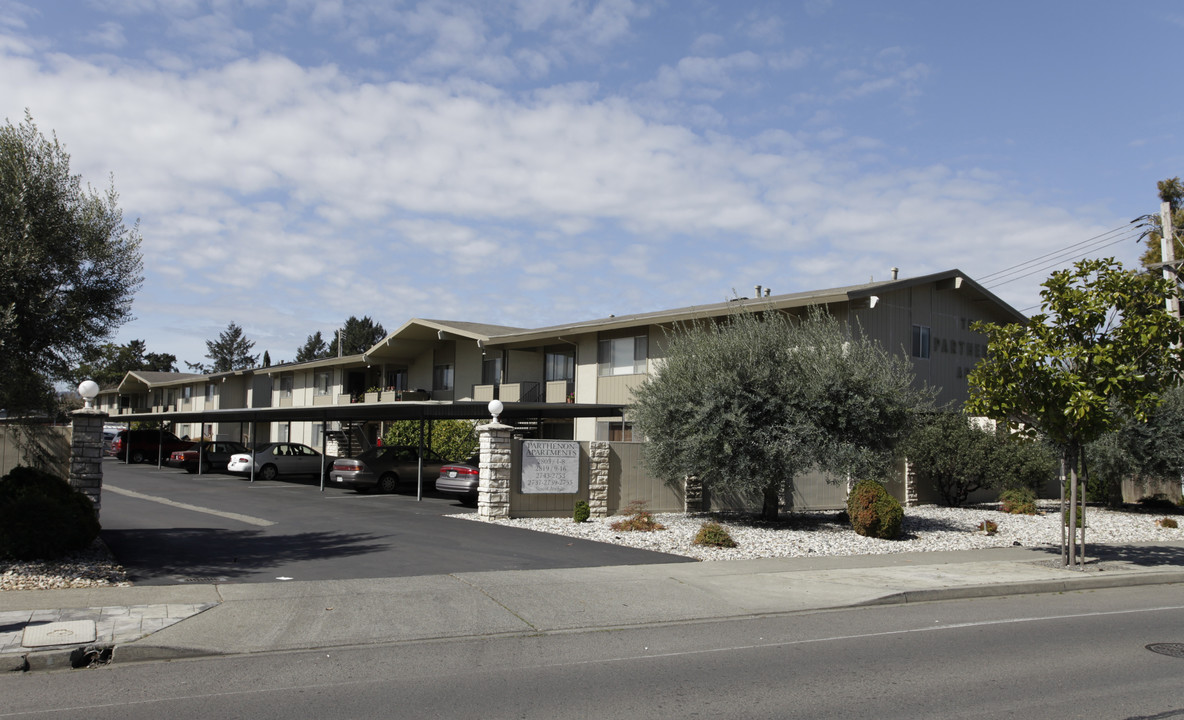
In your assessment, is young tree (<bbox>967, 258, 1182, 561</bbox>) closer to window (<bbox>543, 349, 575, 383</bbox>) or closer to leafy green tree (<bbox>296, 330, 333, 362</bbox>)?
window (<bbox>543, 349, 575, 383</bbox>)

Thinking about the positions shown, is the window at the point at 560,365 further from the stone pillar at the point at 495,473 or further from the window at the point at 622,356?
the stone pillar at the point at 495,473

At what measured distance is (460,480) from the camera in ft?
70.0

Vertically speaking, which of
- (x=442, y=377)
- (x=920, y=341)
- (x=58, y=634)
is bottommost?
(x=58, y=634)

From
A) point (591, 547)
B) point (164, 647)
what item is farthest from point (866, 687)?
point (591, 547)

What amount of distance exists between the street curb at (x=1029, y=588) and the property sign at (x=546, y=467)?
8.85 m

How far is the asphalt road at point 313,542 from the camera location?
11.9m

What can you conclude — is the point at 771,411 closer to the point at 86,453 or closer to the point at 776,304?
the point at 776,304

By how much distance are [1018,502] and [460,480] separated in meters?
14.7

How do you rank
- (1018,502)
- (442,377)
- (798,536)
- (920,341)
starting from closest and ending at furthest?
(798,536), (1018,502), (920,341), (442,377)

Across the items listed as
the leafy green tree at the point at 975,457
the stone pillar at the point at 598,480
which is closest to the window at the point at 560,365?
the leafy green tree at the point at 975,457

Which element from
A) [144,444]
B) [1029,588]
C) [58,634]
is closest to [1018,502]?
[1029,588]

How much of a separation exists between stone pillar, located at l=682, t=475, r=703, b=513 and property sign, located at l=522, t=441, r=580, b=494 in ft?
10.2

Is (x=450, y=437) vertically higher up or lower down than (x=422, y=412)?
lower down

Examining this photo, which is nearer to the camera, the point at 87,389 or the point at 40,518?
the point at 40,518
